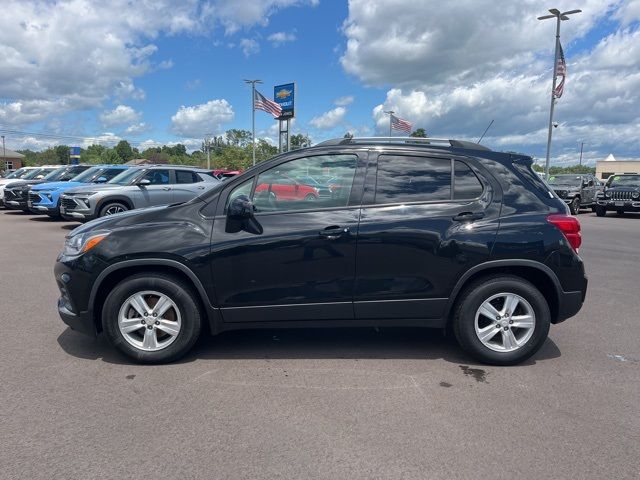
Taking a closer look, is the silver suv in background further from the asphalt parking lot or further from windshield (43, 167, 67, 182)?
the asphalt parking lot

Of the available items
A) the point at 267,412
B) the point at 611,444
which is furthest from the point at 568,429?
the point at 267,412

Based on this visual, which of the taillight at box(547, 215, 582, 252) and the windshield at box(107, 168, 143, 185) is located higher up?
the windshield at box(107, 168, 143, 185)

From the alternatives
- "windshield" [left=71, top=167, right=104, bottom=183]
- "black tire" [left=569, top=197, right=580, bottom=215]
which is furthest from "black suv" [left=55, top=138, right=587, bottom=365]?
"black tire" [left=569, top=197, right=580, bottom=215]

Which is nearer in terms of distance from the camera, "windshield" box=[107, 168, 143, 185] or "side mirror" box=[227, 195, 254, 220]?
"side mirror" box=[227, 195, 254, 220]

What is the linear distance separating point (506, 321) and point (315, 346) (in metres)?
1.71

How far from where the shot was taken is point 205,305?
159 inches

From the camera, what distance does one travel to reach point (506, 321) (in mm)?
4094

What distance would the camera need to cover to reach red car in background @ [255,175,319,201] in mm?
4086

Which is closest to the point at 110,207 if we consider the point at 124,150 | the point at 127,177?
the point at 127,177

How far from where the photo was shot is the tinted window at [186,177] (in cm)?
1345

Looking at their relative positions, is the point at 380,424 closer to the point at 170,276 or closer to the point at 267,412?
the point at 267,412

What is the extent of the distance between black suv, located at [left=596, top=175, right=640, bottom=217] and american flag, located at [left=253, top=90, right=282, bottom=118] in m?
21.4

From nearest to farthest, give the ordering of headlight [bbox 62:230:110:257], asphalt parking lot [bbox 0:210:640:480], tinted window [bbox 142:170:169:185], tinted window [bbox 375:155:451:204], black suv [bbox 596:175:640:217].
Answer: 1. asphalt parking lot [bbox 0:210:640:480]
2. headlight [bbox 62:230:110:257]
3. tinted window [bbox 375:155:451:204]
4. tinted window [bbox 142:170:169:185]
5. black suv [bbox 596:175:640:217]

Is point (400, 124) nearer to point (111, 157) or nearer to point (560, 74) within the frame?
point (560, 74)
